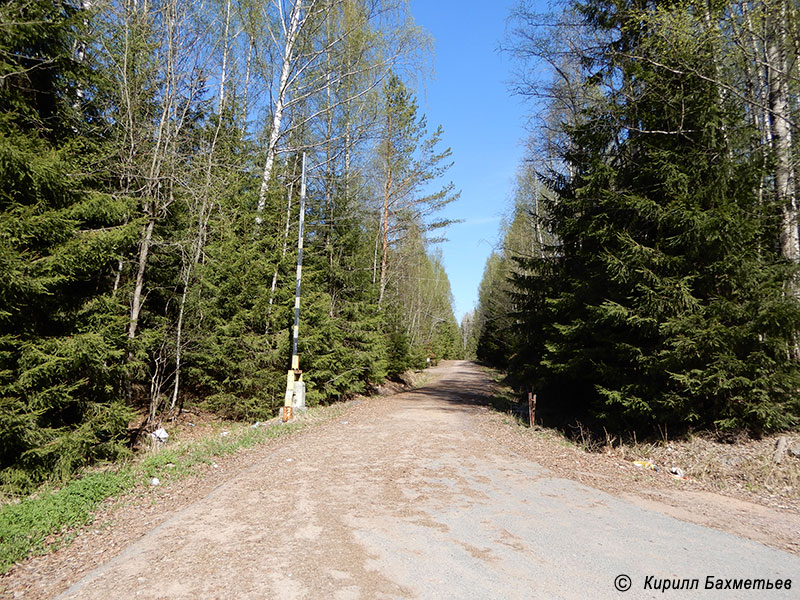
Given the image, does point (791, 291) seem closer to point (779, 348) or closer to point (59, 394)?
point (779, 348)

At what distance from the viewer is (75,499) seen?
15.7ft

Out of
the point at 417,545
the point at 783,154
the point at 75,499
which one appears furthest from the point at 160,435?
the point at 783,154

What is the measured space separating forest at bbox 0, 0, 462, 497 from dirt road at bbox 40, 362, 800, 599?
12.3ft

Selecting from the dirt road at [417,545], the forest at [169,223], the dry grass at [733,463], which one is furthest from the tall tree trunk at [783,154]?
the forest at [169,223]

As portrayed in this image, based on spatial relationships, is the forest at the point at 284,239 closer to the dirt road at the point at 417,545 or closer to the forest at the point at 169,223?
the forest at the point at 169,223

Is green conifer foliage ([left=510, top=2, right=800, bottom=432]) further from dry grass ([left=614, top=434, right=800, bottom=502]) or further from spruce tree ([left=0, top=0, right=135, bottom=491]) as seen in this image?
spruce tree ([left=0, top=0, right=135, bottom=491])

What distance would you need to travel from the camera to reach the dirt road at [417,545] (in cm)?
305

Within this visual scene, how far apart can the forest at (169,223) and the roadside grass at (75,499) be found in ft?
4.52

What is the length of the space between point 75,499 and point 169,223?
7567 mm

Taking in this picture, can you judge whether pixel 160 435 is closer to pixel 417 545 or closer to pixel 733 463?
pixel 417 545

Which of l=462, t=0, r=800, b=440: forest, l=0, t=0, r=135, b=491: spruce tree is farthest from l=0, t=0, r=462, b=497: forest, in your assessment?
l=462, t=0, r=800, b=440: forest

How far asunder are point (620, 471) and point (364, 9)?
16.0 metres

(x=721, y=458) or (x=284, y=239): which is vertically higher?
(x=284, y=239)

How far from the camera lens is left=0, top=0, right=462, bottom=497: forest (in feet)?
20.5
